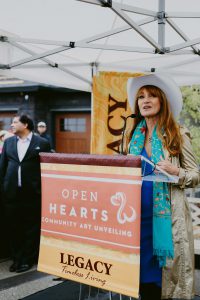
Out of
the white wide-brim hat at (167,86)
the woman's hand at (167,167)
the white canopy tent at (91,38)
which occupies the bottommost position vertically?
the woman's hand at (167,167)

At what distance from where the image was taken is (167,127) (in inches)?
105

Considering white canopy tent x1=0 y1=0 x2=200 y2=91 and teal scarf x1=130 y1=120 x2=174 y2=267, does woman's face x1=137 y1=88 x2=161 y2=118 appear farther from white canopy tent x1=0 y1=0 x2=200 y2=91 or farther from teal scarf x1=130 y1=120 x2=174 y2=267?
white canopy tent x1=0 y1=0 x2=200 y2=91

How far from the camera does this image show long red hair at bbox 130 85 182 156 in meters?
2.63

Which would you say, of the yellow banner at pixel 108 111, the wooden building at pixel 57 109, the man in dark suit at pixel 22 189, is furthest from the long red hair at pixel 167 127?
the wooden building at pixel 57 109

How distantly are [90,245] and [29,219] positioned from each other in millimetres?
2829

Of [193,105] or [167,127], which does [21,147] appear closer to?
[167,127]

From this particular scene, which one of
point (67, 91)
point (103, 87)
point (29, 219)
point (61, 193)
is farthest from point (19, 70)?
point (67, 91)

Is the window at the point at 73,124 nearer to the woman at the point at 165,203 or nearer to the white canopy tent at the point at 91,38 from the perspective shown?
the white canopy tent at the point at 91,38

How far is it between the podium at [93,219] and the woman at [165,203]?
0.37m

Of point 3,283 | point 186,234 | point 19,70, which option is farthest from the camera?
point 19,70

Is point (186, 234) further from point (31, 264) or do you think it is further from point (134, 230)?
point (31, 264)

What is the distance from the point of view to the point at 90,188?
2293 millimetres

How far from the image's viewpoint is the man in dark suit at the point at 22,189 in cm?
479

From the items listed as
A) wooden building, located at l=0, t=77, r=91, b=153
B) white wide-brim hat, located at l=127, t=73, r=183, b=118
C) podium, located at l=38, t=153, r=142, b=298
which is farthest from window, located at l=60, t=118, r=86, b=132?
podium, located at l=38, t=153, r=142, b=298
